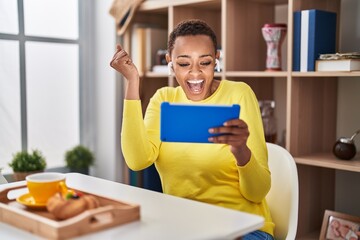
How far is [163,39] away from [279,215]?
1603 mm

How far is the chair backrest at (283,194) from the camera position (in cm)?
167

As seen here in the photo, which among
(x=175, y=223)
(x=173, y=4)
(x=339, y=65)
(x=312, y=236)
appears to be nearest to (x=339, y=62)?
(x=339, y=65)

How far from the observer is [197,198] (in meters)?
1.57

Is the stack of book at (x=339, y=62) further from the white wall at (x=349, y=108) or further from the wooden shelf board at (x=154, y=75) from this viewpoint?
the wooden shelf board at (x=154, y=75)

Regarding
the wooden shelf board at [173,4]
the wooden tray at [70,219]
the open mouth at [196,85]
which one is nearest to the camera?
the wooden tray at [70,219]

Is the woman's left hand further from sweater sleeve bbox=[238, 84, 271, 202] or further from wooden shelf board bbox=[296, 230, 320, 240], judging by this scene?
wooden shelf board bbox=[296, 230, 320, 240]

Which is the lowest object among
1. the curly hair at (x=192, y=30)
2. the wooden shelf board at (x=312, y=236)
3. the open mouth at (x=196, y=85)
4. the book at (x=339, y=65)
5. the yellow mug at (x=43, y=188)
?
the wooden shelf board at (x=312, y=236)

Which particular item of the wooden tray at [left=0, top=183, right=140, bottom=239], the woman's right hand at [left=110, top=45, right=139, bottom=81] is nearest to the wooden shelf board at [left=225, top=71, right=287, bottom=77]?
the woman's right hand at [left=110, top=45, right=139, bottom=81]

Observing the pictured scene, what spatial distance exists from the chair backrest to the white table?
51 centimetres

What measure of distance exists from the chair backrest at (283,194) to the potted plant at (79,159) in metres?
1.53

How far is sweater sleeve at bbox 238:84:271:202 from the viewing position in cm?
145

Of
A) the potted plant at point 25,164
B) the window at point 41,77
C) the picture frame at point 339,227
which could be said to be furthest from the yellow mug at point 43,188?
the window at point 41,77

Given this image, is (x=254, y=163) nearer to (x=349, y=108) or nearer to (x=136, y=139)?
(x=136, y=139)

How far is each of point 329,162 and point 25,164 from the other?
61.4 inches
